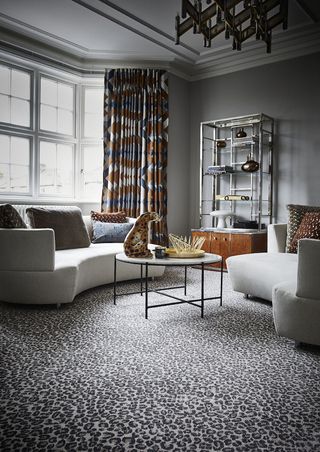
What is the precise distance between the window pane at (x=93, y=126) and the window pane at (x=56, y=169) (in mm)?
340

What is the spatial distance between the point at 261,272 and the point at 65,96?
369 cm

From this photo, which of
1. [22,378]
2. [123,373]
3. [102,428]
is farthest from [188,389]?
[22,378]

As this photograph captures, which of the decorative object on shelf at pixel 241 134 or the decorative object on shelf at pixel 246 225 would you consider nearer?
the decorative object on shelf at pixel 246 225

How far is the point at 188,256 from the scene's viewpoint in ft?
Answer: 9.73

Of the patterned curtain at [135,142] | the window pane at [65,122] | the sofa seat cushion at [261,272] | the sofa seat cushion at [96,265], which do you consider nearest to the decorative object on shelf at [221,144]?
the patterned curtain at [135,142]

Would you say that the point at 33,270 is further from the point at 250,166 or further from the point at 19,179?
the point at 250,166

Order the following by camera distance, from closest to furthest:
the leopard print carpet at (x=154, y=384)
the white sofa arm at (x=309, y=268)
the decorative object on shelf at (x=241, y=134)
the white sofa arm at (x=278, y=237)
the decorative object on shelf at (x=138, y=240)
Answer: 1. the leopard print carpet at (x=154, y=384)
2. the white sofa arm at (x=309, y=268)
3. the decorative object on shelf at (x=138, y=240)
4. the white sofa arm at (x=278, y=237)
5. the decorative object on shelf at (x=241, y=134)

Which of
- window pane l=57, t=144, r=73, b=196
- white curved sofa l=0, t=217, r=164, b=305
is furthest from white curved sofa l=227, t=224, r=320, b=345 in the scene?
window pane l=57, t=144, r=73, b=196

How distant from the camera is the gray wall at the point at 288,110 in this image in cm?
477

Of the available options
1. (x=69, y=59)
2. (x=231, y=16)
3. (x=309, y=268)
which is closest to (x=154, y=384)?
(x=309, y=268)

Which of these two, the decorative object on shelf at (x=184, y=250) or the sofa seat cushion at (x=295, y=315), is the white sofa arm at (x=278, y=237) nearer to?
the decorative object on shelf at (x=184, y=250)

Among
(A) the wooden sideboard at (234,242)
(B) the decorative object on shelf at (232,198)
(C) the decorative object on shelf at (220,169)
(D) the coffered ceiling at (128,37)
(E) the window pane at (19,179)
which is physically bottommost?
(A) the wooden sideboard at (234,242)

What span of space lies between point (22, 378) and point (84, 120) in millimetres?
4235

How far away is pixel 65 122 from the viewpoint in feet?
17.4
